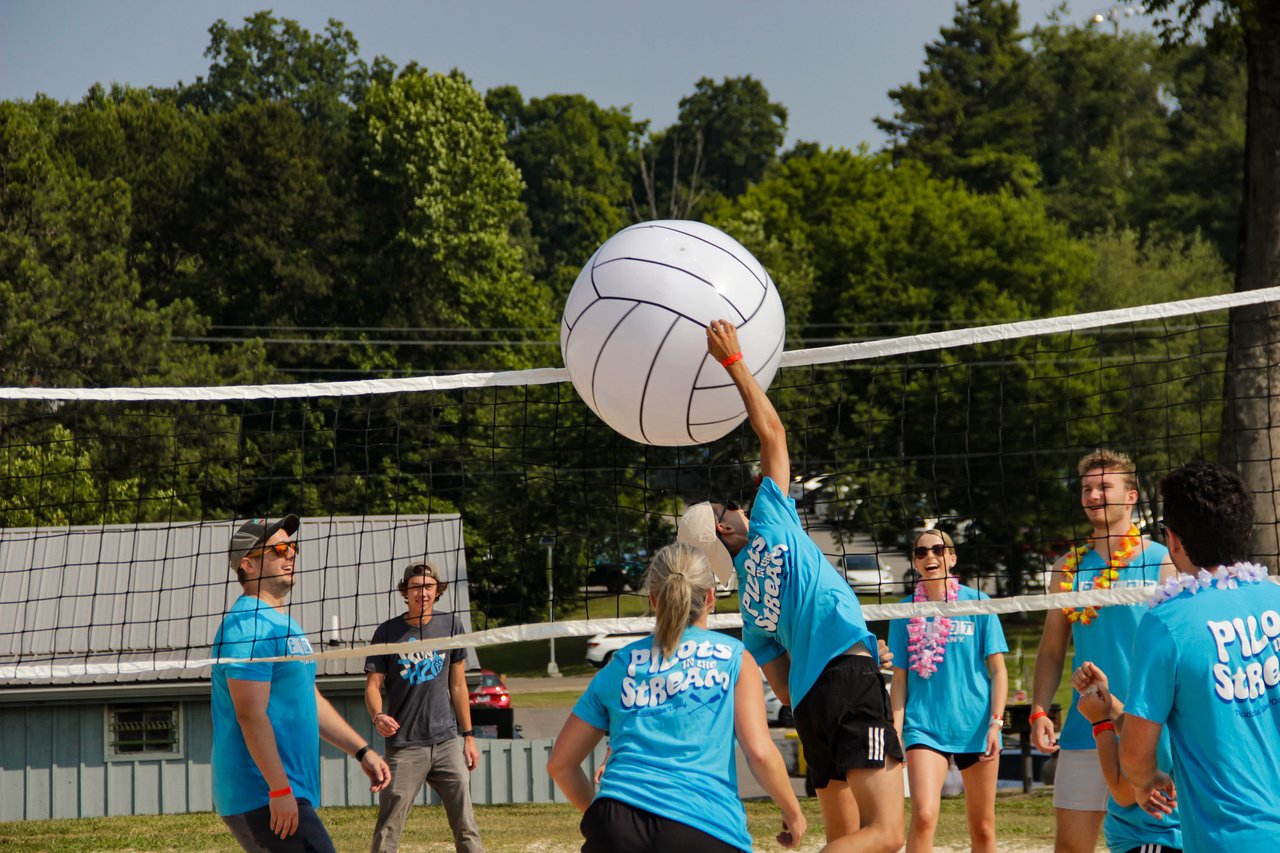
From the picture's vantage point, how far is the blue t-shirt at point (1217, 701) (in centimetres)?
354

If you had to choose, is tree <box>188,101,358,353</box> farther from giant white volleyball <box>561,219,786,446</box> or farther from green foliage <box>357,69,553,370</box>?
giant white volleyball <box>561,219,786,446</box>

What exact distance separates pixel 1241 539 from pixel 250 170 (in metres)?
42.4

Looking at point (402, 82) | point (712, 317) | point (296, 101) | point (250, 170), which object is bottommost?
point (712, 317)

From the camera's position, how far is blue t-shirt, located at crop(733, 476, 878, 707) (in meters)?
4.67

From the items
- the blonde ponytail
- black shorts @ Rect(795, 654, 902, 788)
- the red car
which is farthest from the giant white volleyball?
the red car

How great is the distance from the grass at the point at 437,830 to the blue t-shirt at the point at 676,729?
486 cm

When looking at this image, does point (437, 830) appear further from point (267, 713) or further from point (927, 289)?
point (927, 289)

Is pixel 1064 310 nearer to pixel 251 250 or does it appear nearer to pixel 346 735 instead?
pixel 251 250

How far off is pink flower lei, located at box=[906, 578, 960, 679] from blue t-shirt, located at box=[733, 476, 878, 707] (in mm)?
1649

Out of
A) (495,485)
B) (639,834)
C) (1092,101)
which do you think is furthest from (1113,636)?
(1092,101)

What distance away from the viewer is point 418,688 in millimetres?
7125

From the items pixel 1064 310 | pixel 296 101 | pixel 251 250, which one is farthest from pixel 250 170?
pixel 1064 310

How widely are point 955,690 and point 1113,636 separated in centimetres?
107

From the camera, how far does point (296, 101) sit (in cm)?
6134
